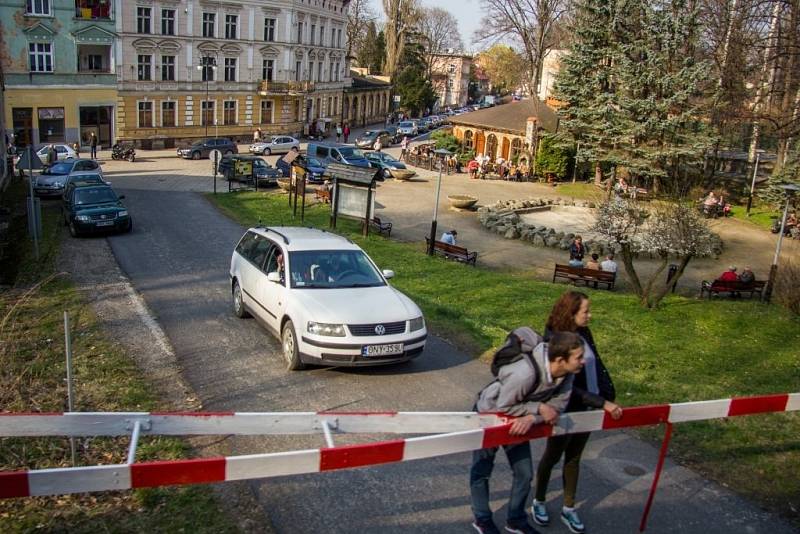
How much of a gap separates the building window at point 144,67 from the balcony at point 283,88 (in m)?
8.79

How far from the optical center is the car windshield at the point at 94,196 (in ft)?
68.6

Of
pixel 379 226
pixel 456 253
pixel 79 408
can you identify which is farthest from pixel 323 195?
pixel 79 408

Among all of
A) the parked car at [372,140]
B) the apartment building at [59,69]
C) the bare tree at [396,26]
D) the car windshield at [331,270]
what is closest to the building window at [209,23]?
the apartment building at [59,69]

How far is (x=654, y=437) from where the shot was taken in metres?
7.79

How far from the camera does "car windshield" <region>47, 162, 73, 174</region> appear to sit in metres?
29.9

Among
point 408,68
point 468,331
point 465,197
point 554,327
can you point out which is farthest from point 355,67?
point 554,327

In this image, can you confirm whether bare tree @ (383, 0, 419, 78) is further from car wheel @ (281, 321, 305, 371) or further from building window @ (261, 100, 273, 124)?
car wheel @ (281, 321, 305, 371)

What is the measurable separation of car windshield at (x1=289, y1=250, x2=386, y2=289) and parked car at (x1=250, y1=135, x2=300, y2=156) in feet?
126

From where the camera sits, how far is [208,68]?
167 ft

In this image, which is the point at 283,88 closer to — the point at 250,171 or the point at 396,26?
the point at 250,171

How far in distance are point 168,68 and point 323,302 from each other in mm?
44454

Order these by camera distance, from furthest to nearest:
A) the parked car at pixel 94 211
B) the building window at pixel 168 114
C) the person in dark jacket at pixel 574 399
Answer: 1. the building window at pixel 168 114
2. the parked car at pixel 94 211
3. the person in dark jacket at pixel 574 399

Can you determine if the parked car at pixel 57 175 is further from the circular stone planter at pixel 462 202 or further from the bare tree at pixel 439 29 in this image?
the bare tree at pixel 439 29

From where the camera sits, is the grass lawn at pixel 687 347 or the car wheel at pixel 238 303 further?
the car wheel at pixel 238 303
